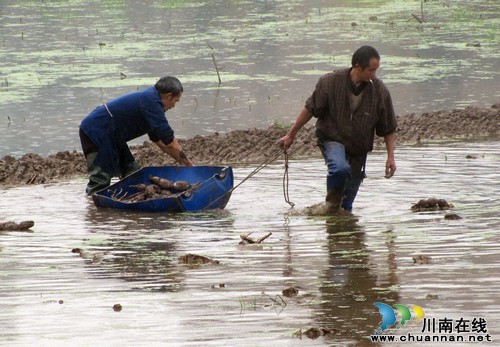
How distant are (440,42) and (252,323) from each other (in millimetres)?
18124

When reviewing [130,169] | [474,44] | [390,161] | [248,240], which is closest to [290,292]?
[248,240]

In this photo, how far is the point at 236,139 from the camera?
1263 cm

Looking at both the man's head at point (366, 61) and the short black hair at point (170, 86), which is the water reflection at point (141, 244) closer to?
the short black hair at point (170, 86)

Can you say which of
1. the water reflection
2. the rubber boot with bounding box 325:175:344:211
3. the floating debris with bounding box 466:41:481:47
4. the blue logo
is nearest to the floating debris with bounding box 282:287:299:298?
the blue logo

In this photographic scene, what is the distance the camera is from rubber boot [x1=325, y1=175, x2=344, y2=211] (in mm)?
8547

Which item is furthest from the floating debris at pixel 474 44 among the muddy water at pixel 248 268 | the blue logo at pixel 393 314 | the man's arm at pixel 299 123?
the blue logo at pixel 393 314

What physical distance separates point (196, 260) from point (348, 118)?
2.06 m

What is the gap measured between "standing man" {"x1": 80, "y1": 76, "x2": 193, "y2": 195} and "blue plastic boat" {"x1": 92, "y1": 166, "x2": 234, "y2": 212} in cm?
16

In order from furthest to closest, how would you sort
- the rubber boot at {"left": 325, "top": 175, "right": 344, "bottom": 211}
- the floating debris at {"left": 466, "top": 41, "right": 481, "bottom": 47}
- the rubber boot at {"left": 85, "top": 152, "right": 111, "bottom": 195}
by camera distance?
1. the floating debris at {"left": 466, "top": 41, "right": 481, "bottom": 47}
2. the rubber boot at {"left": 85, "top": 152, "right": 111, "bottom": 195}
3. the rubber boot at {"left": 325, "top": 175, "right": 344, "bottom": 211}

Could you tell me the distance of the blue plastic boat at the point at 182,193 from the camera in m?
9.11

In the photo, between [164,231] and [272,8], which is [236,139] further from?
[272,8]

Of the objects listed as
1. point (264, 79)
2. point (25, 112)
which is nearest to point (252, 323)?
point (25, 112)

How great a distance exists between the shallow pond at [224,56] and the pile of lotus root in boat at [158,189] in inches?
155

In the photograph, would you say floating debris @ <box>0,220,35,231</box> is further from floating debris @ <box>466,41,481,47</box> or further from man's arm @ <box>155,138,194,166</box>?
floating debris @ <box>466,41,481,47</box>
